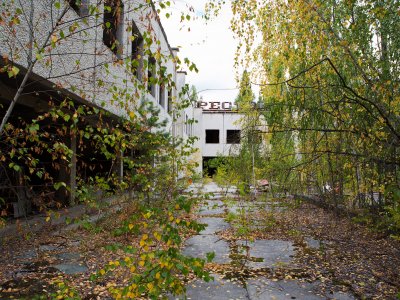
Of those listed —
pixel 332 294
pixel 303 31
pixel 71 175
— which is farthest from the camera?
pixel 71 175

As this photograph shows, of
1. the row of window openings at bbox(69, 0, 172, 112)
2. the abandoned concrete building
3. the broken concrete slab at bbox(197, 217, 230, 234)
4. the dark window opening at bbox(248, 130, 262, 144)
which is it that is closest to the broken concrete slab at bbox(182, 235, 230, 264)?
the broken concrete slab at bbox(197, 217, 230, 234)

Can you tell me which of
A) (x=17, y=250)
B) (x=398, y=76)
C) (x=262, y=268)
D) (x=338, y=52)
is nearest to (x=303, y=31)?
(x=338, y=52)

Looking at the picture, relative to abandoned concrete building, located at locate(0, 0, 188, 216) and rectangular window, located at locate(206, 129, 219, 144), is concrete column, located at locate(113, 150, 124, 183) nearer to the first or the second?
abandoned concrete building, located at locate(0, 0, 188, 216)

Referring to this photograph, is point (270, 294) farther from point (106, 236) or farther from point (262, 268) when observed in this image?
point (106, 236)

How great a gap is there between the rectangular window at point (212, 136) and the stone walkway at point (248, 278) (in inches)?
1139

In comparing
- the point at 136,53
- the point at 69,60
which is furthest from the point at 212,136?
the point at 69,60

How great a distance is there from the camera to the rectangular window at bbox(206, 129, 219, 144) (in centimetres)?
3772

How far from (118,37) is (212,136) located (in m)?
27.8

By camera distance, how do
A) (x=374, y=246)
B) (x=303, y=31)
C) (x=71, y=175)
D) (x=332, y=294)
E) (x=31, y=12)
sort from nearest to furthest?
(x=332, y=294)
(x=31, y=12)
(x=303, y=31)
(x=374, y=246)
(x=71, y=175)

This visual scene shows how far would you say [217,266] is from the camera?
18.4 feet

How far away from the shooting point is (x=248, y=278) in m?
5.04

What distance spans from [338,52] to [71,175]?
7165 mm

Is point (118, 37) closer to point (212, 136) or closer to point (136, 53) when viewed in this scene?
point (136, 53)

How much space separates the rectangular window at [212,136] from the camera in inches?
1485
